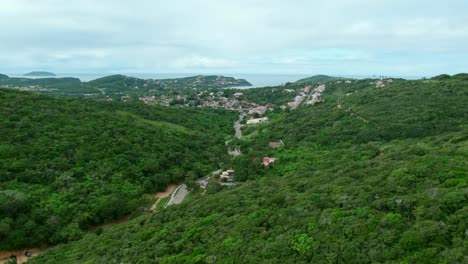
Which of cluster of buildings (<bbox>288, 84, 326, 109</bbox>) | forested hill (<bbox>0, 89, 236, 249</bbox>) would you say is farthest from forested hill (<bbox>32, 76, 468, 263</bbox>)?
cluster of buildings (<bbox>288, 84, 326, 109</bbox>)

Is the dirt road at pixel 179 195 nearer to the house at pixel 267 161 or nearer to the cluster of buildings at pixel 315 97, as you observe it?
the house at pixel 267 161

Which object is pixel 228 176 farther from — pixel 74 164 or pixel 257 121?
pixel 257 121

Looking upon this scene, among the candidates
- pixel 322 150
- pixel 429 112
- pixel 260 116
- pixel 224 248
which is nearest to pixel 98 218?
pixel 224 248

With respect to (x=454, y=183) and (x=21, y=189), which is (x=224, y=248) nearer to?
(x=454, y=183)

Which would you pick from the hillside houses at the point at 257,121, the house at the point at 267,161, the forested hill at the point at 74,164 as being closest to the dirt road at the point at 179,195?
the forested hill at the point at 74,164

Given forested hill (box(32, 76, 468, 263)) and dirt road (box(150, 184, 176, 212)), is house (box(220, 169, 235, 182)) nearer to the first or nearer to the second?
forested hill (box(32, 76, 468, 263))

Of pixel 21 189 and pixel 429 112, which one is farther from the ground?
pixel 429 112
